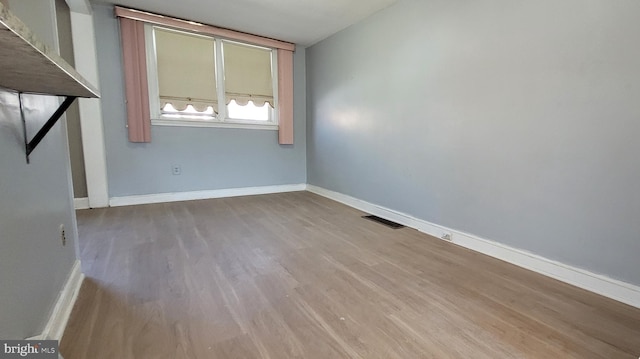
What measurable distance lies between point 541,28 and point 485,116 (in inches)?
25.7

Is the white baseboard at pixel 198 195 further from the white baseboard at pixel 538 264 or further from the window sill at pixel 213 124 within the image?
the white baseboard at pixel 538 264

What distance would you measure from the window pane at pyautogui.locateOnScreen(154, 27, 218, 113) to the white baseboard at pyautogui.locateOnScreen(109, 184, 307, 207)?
120 centimetres

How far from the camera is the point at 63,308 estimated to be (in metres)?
1.36

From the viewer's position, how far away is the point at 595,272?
1.75 meters

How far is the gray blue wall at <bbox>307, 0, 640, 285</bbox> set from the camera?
164 centimetres

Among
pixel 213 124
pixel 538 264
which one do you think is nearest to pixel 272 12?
pixel 213 124

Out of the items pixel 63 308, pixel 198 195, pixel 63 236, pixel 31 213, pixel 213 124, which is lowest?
pixel 63 308

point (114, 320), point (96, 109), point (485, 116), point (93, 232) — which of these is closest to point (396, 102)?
point (485, 116)

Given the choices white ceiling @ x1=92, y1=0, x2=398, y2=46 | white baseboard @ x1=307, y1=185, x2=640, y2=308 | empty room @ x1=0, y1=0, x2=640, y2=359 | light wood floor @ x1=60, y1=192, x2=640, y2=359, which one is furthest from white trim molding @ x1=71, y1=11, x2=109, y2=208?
white baseboard @ x1=307, y1=185, x2=640, y2=308

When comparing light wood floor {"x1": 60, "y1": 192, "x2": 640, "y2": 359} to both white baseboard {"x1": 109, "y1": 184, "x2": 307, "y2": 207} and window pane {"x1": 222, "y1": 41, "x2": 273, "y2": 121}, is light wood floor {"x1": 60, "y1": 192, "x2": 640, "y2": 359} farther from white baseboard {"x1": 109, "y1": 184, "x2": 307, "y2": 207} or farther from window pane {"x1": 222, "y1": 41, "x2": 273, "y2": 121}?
window pane {"x1": 222, "y1": 41, "x2": 273, "y2": 121}

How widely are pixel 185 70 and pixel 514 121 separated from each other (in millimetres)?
3887

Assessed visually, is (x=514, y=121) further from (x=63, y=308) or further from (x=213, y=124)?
(x=213, y=124)

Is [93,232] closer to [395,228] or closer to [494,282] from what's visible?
[395,228]

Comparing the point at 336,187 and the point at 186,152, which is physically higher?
the point at 186,152
